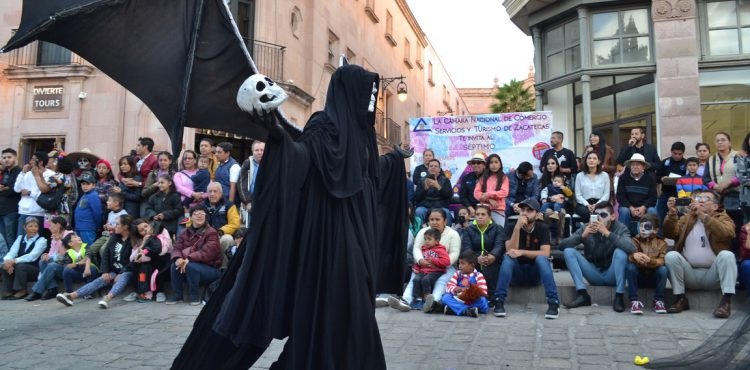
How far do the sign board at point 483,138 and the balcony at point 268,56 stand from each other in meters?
8.59

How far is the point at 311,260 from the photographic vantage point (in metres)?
3.33

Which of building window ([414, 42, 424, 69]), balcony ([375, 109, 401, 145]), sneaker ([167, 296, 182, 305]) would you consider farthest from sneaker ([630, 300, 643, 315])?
building window ([414, 42, 424, 69])

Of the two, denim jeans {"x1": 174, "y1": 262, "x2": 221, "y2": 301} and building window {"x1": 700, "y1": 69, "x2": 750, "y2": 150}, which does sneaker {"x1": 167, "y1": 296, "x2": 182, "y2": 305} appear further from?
building window {"x1": 700, "y1": 69, "x2": 750, "y2": 150}

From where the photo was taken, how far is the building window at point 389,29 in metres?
30.8

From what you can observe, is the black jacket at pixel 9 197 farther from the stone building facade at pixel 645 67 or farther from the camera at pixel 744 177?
the stone building facade at pixel 645 67

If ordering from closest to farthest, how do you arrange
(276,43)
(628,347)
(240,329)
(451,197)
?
(240,329) → (628,347) → (451,197) → (276,43)

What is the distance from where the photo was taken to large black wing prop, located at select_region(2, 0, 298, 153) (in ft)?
12.7

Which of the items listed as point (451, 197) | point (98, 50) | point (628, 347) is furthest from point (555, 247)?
point (98, 50)

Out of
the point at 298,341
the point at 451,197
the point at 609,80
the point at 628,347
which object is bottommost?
the point at 628,347

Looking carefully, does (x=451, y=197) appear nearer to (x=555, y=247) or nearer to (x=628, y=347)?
(x=555, y=247)

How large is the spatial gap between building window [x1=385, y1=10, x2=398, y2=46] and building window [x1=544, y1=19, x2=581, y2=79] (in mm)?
14966

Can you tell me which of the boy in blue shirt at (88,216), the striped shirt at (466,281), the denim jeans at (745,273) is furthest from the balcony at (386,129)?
the denim jeans at (745,273)

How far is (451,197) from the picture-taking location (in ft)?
32.5

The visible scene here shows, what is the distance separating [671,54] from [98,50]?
14.2m
